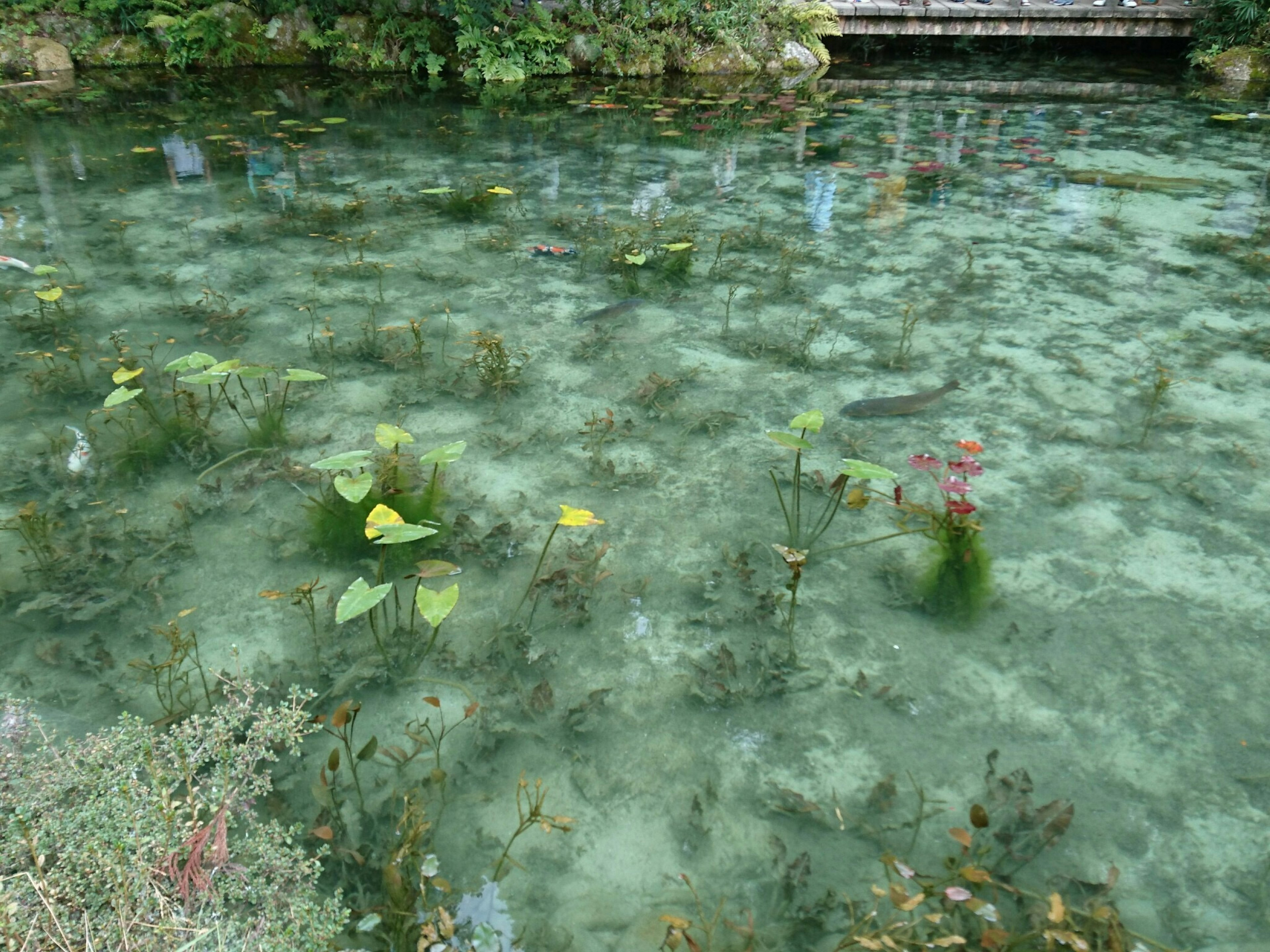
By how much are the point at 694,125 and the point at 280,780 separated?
7788 mm

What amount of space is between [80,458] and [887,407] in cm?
339

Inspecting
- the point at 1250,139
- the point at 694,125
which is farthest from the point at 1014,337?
the point at 1250,139

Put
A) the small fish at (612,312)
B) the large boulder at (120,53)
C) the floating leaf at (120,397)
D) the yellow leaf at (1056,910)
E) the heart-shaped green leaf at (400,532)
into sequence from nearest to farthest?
the yellow leaf at (1056,910)
the heart-shaped green leaf at (400,532)
the floating leaf at (120,397)
the small fish at (612,312)
the large boulder at (120,53)

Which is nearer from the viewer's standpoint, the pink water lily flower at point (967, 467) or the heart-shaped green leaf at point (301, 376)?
the pink water lily flower at point (967, 467)

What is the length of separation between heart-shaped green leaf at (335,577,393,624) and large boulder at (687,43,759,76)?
10649mm

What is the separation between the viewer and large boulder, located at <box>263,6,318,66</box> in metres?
11.0

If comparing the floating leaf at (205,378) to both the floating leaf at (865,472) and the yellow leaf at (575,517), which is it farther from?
the floating leaf at (865,472)

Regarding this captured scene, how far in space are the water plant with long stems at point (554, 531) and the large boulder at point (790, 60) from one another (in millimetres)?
10125

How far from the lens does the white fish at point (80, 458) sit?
337cm

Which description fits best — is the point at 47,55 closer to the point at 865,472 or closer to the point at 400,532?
the point at 400,532

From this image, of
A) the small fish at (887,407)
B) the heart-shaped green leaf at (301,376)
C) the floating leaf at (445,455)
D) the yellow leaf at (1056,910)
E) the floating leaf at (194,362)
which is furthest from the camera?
the small fish at (887,407)

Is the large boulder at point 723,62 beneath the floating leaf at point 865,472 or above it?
above

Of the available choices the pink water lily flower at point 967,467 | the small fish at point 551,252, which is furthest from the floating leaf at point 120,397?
the pink water lily flower at point 967,467

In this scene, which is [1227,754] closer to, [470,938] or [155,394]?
[470,938]
